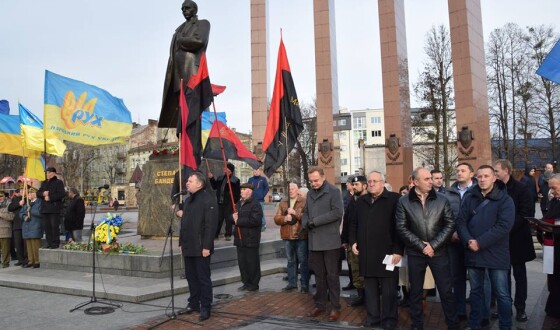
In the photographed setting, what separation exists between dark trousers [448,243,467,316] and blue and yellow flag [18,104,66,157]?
9.61 metres

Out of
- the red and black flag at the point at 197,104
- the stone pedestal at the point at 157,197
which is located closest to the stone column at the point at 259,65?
the stone pedestal at the point at 157,197

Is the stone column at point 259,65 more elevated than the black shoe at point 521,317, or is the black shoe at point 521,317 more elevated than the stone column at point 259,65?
the stone column at point 259,65

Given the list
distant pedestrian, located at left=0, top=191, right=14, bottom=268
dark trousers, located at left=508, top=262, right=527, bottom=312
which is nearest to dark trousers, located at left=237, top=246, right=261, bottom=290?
dark trousers, located at left=508, top=262, right=527, bottom=312

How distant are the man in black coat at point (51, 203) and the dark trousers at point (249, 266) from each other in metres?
5.15

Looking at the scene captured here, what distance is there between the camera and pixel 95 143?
10.7 metres

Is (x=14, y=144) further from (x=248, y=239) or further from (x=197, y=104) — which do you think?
(x=248, y=239)

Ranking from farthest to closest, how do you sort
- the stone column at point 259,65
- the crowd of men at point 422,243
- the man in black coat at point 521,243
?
the stone column at point 259,65, the man in black coat at point 521,243, the crowd of men at point 422,243

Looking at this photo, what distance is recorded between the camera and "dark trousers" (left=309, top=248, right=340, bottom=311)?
6109 millimetres

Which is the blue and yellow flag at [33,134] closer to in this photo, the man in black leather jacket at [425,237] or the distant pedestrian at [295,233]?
the distant pedestrian at [295,233]

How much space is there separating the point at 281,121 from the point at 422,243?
404 centimetres

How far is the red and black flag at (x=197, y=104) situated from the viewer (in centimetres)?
787

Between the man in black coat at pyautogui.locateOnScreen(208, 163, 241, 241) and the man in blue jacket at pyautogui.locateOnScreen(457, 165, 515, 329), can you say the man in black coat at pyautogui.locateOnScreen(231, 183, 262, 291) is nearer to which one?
the man in black coat at pyautogui.locateOnScreen(208, 163, 241, 241)

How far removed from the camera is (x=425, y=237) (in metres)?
5.30

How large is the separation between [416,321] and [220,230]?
7.03 meters
